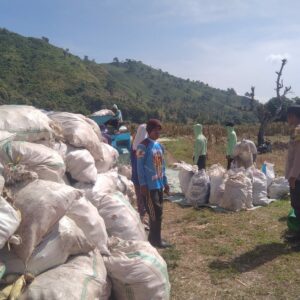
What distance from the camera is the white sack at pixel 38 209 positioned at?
2564mm

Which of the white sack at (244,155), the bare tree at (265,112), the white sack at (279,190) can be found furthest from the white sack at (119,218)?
the bare tree at (265,112)

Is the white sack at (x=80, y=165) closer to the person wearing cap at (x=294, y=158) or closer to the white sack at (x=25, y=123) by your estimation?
the white sack at (x=25, y=123)

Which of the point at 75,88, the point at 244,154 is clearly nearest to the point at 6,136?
the point at 244,154

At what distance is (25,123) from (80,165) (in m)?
0.66

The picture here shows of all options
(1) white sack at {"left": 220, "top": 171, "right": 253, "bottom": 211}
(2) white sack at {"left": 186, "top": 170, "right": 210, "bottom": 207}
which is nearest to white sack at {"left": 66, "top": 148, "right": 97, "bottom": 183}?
(1) white sack at {"left": 220, "top": 171, "right": 253, "bottom": 211}

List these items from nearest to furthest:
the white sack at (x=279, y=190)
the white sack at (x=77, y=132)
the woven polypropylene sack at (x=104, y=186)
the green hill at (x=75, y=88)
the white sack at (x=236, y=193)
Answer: the woven polypropylene sack at (x=104, y=186)
the white sack at (x=77, y=132)
the white sack at (x=236, y=193)
the white sack at (x=279, y=190)
the green hill at (x=75, y=88)

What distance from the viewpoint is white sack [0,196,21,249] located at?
239cm

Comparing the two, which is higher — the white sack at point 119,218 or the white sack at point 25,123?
the white sack at point 25,123

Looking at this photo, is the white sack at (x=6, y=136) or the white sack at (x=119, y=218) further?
the white sack at (x=119, y=218)

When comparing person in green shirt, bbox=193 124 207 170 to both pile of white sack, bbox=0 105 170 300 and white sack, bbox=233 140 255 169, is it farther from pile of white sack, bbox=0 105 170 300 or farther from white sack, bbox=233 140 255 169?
pile of white sack, bbox=0 105 170 300

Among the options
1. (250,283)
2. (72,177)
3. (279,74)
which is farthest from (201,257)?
(279,74)

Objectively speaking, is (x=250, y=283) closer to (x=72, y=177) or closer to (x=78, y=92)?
(x=72, y=177)

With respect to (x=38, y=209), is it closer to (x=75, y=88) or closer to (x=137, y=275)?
(x=137, y=275)

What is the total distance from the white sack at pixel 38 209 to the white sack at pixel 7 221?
0.13 m
